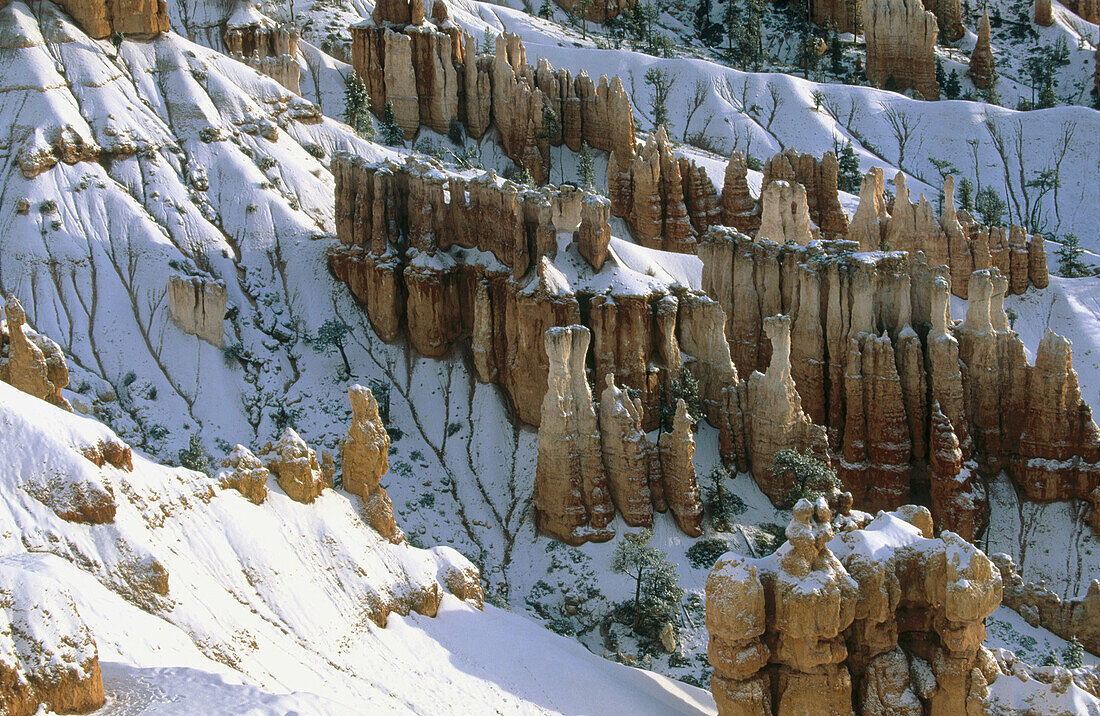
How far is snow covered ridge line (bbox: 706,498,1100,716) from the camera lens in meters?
42.9

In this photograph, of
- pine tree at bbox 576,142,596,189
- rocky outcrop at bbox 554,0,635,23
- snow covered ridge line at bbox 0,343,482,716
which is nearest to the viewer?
snow covered ridge line at bbox 0,343,482,716

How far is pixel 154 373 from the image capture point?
74.1 m

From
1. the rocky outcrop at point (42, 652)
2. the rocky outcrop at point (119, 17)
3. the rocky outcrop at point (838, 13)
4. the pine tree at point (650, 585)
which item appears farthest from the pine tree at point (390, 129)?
the rocky outcrop at point (42, 652)

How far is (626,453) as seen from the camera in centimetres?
6531

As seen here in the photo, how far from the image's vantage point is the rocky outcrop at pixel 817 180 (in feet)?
319

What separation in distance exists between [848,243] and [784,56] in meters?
98.8

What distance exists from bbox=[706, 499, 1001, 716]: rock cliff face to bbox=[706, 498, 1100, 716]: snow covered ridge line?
0.12 feet

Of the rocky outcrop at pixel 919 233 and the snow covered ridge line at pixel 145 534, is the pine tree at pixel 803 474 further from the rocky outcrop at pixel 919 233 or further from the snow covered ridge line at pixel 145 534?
the rocky outcrop at pixel 919 233

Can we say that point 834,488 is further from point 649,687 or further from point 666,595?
point 649,687

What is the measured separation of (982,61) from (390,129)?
84139 millimetres

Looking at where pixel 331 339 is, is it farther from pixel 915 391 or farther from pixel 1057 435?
pixel 1057 435

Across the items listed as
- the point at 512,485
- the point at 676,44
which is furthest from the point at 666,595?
the point at 676,44

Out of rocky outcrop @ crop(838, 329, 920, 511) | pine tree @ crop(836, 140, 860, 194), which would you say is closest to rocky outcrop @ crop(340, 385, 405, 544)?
rocky outcrop @ crop(838, 329, 920, 511)

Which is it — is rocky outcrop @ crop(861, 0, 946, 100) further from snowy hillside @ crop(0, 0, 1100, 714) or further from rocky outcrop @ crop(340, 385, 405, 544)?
rocky outcrop @ crop(340, 385, 405, 544)
